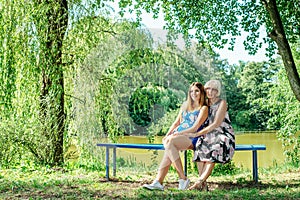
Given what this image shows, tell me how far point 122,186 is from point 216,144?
1230 millimetres

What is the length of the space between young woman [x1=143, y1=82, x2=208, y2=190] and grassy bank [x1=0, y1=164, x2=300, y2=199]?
6.5 inches

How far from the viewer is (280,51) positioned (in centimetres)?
685

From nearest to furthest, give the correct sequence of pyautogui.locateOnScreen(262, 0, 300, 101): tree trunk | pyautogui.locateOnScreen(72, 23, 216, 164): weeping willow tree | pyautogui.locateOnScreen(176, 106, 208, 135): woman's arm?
pyautogui.locateOnScreen(176, 106, 208, 135): woman's arm < pyautogui.locateOnScreen(72, 23, 216, 164): weeping willow tree < pyautogui.locateOnScreen(262, 0, 300, 101): tree trunk

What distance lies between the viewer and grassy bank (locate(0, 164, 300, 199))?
4691 mm

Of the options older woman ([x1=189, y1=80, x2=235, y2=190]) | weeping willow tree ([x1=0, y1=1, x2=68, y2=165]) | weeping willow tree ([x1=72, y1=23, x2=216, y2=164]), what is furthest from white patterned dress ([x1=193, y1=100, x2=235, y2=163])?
weeping willow tree ([x1=0, y1=1, x2=68, y2=165])

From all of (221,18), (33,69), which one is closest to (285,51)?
(221,18)

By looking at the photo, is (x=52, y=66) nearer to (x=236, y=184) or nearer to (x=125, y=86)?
(x=125, y=86)

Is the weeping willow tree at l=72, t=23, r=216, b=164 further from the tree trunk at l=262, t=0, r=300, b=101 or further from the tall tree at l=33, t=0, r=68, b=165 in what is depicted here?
the tree trunk at l=262, t=0, r=300, b=101

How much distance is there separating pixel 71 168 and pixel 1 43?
2.26 metres

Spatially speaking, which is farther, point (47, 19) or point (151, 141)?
point (47, 19)

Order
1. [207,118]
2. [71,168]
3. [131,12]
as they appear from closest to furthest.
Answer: [207,118], [71,168], [131,12]

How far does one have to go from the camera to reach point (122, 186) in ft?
18.0

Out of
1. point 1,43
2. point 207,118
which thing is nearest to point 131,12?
point 1,43

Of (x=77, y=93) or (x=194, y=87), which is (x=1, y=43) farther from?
(x=194, y=87)
